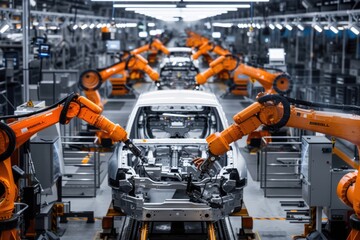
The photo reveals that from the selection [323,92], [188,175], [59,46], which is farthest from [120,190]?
[59,46]

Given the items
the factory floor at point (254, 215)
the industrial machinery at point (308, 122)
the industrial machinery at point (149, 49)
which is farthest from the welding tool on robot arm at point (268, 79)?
the industrial machinery at point (308, 122)

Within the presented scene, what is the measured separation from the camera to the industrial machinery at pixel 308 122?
731 cm

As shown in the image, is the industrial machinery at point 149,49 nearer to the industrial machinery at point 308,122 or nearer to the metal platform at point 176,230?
the metal platform at point 176,230

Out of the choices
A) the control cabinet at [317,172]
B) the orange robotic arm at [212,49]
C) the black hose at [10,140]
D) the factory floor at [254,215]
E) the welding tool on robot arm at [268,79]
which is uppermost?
the orange robotic arm at [212,49]

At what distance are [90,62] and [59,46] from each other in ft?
9.65

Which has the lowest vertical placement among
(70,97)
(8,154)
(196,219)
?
(196,219)

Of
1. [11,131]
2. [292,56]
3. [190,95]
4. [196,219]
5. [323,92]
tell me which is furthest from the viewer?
[292,56]

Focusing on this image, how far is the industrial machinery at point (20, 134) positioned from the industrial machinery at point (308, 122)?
1.46m

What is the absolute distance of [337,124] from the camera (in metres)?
7.36

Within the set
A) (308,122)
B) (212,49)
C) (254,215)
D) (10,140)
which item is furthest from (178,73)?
(10,140)

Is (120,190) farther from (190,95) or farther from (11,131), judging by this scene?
(190,95)

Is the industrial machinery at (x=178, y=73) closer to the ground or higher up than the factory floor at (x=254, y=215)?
higher up

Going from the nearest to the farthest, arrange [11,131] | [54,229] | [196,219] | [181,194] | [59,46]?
1. [11,131]
2. [196,219]
3. [181,194]
4. [54,229]
5. [59,46]

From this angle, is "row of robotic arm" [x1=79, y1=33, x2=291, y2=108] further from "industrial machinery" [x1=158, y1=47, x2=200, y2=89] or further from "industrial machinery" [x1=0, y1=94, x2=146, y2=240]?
"industrial machinery" [x1=0, y1=94, x2=146, y2=240]
